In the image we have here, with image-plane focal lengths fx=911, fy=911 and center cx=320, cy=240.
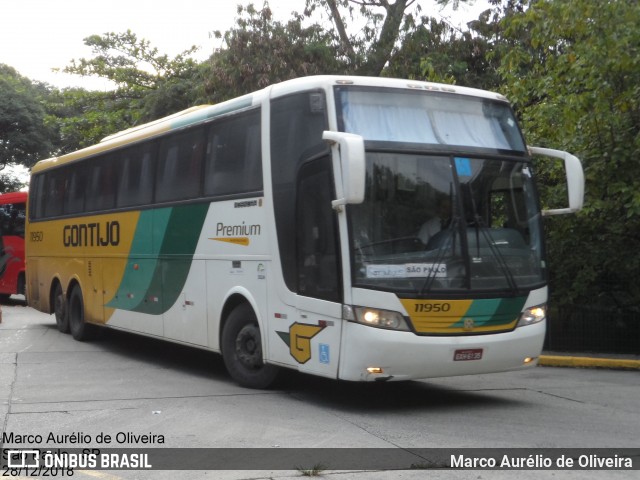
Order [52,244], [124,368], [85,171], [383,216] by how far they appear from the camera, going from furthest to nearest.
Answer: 1. [52,244]
2. [85,171]
3. [124,368]
4. [383,216]

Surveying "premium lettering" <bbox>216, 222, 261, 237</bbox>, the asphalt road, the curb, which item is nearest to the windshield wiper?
the asphalt road

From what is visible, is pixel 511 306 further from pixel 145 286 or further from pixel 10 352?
pixel 10 352

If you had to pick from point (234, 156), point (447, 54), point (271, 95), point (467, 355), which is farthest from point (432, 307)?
point (447, 54)

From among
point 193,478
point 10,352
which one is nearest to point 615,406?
point 193,478

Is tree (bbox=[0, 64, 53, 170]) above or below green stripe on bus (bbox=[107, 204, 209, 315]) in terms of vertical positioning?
above

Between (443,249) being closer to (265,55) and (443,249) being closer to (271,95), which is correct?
(271,95)

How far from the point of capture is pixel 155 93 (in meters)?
33.9

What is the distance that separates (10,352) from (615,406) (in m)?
9.49

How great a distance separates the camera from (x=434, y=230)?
9.06 metres

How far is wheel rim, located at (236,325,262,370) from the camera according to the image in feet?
34.6

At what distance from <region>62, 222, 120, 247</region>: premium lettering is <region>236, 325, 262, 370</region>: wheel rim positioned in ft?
14.4

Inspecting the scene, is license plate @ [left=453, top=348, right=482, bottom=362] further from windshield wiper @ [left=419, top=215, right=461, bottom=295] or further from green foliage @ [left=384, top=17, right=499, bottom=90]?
green foliage @ [left=384, top=17, right=499, bottom=90]

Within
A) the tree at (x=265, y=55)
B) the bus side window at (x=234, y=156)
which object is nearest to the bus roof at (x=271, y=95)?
the bus side window at (x=234, y=156)

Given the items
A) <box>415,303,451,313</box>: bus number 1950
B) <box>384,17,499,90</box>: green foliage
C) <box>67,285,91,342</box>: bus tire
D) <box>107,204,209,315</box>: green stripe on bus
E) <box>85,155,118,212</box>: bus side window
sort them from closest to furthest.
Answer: <box>415,303,451,313</box>: bus number 1950
<box>107,204,209,315</box>: green stripe on bus
<box>85,155,118,212</box>: bus side window
<box>67,285,91,342</box>: bus tire
<box>384,17,499,90</box>: green foliage
